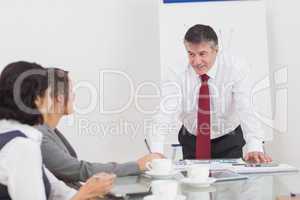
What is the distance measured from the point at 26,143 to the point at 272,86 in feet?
8.04

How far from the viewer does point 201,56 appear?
101 inches

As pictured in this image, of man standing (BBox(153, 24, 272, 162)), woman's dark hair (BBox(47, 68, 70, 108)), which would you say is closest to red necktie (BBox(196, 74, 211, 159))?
man standing (BBox(153, 24, 272, 162))

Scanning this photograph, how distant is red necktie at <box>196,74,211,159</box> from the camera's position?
2443 millimetres

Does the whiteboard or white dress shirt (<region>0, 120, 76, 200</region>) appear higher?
the whiteboard

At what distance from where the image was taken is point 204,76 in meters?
2.60

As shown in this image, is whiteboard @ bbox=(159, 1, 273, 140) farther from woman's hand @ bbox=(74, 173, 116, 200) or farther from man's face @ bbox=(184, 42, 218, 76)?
woman's hand @ bbox=(74, 173, 116, 200)

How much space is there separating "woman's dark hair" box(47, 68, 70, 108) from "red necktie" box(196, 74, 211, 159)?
3.46ft

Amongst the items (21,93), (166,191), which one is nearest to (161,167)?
(166,191)

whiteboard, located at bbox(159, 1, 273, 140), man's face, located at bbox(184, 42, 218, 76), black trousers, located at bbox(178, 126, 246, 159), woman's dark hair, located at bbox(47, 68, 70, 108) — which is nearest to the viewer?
woman's dark hair, located at bbox(47, 68, 70, 108)

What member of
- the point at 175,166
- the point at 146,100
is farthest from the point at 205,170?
the point at 146,100

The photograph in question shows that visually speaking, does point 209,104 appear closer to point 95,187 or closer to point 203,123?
point 203,123

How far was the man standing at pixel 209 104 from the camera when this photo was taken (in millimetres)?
2461

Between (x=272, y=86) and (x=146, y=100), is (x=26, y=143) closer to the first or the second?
(x=146, y=100)

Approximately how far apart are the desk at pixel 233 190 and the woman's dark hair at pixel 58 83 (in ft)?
1.29
